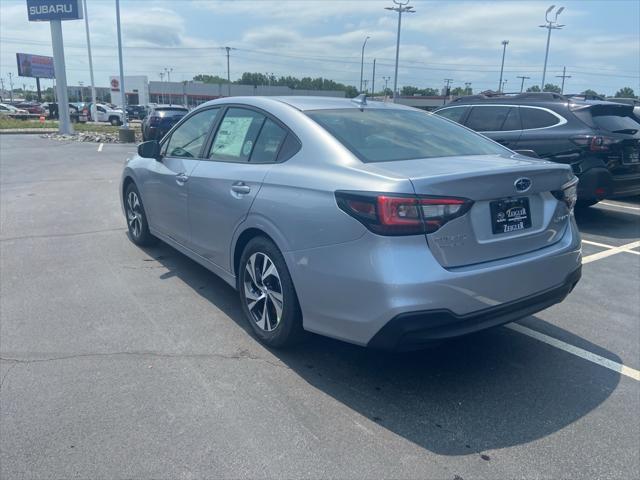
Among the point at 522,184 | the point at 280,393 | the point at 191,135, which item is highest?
the point at 191,135

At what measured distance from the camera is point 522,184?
10.1 ft

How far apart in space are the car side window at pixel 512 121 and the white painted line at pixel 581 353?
17.0 feet

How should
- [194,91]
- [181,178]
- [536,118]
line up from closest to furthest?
[181,178], [536,118], [194,91]

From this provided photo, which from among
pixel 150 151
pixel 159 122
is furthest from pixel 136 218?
pixel 159 122

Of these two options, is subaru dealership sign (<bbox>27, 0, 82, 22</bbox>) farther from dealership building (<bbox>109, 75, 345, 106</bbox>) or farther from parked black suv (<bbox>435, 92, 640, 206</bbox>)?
dealership building (<bbox>109, 75, 345, 106</bbox>)

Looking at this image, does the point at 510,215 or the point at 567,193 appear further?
the point at 567,193

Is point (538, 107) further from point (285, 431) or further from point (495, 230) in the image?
point (285, 431)

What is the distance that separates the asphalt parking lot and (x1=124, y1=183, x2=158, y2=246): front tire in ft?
3.03

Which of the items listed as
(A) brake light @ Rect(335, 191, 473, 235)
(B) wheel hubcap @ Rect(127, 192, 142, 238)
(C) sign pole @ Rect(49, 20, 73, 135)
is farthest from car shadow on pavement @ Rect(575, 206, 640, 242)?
(C) sign pole @ Rect(49, 20, 73, 135)

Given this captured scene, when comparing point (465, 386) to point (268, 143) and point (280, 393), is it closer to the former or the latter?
point (280, 393)

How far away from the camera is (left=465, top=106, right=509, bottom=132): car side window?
871 cm

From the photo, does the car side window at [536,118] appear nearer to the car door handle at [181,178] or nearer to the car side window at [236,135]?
the car side window at [236,135]

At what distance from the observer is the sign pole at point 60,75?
91.8 feet

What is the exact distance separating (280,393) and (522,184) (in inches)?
74.5
